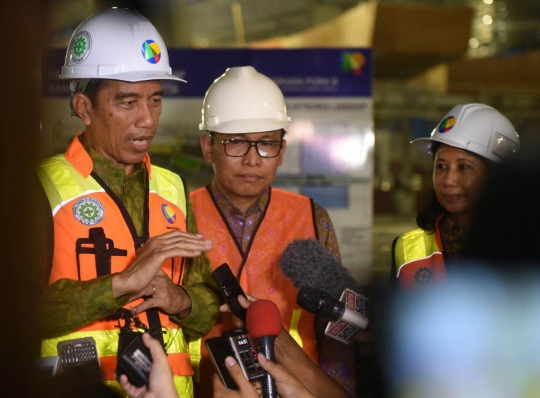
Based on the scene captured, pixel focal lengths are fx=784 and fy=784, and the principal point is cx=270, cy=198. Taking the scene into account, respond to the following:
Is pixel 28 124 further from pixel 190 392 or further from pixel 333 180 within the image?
pixel 333 180

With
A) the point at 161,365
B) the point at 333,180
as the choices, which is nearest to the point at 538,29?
the point at 333,180

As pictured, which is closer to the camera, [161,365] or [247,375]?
[161,365]

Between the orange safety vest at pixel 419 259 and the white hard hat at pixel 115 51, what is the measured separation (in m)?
1.37

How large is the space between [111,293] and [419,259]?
157 cm

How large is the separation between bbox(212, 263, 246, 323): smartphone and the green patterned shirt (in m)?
0.14

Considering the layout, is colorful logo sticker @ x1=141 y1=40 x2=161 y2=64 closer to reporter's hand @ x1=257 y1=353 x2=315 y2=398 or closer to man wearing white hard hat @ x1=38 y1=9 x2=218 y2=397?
man wearing white hard hat @ x1=38 y1=9 x2=218 y2=397

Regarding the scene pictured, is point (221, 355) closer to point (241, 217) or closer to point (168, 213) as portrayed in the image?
point (168, 213)

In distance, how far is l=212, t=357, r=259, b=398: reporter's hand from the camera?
2193 millimetres

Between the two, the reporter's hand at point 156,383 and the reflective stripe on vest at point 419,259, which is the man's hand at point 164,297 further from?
the reflective stripe on vest at point 419,259

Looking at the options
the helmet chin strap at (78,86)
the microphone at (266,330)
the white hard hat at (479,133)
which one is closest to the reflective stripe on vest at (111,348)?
the microphone at (266,330)

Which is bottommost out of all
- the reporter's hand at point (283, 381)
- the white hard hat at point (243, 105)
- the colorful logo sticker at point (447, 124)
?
the reporter's hand at point (283, 381)

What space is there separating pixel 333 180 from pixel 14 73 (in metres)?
4.65

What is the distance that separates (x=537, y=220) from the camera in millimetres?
1355

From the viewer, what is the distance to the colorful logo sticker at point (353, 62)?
568cm
